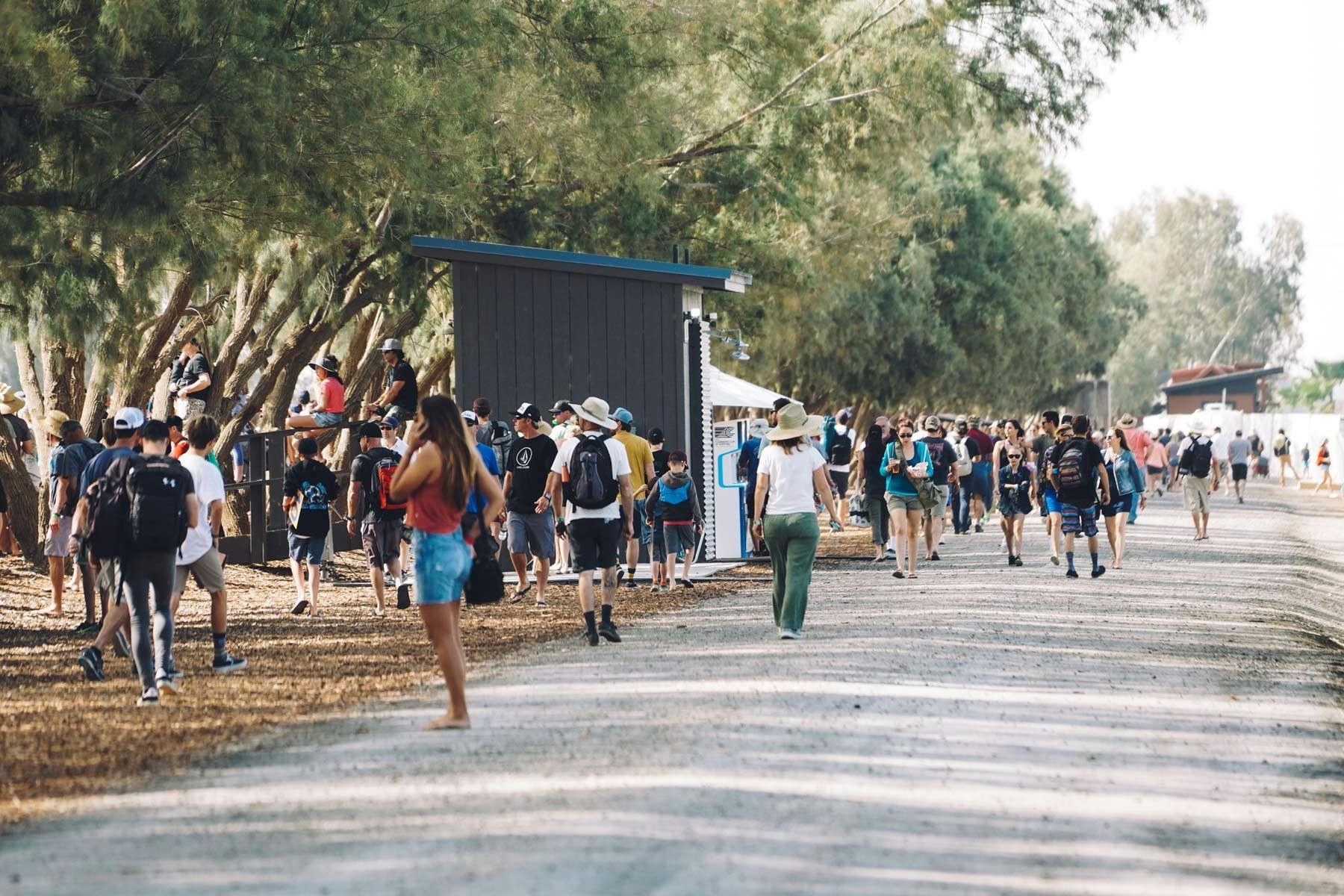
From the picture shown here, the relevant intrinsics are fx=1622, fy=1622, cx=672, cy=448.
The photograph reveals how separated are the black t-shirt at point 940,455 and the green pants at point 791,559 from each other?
26.8ft

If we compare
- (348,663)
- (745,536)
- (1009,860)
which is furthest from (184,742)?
(745,536)

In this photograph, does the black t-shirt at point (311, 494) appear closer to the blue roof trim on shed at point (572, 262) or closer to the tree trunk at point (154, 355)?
the blue roof trim on shed at point (572, 262)

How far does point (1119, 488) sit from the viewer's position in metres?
19.1

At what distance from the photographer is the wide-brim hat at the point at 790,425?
38.8 ft

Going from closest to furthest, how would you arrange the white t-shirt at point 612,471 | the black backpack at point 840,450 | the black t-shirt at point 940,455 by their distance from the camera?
1. the white t-shirt at point 612,471
2. the black t-shirt at point 940,455
3. the black backpack at point 840,450

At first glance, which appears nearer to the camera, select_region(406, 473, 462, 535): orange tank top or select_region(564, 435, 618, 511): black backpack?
select_region(406, 473, 462, 535): orange tank top

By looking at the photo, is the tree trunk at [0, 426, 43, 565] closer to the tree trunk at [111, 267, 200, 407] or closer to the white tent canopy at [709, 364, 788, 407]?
the tree trunk at [111, 267, 200, 407]

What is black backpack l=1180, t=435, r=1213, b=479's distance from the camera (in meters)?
22.8

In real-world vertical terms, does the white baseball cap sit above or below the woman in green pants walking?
above

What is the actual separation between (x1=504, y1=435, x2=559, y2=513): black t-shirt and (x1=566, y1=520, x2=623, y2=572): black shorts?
2323 millimetres

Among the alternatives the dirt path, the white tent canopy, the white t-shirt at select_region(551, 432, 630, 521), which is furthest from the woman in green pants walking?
the white tent canopy

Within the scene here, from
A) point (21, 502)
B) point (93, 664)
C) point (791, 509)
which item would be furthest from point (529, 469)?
point (21, 502)

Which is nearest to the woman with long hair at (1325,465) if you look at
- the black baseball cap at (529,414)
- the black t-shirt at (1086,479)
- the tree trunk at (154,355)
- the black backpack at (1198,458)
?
the black backpack at (1198,458)

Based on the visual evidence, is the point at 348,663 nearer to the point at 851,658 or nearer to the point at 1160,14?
the point at 851,658
